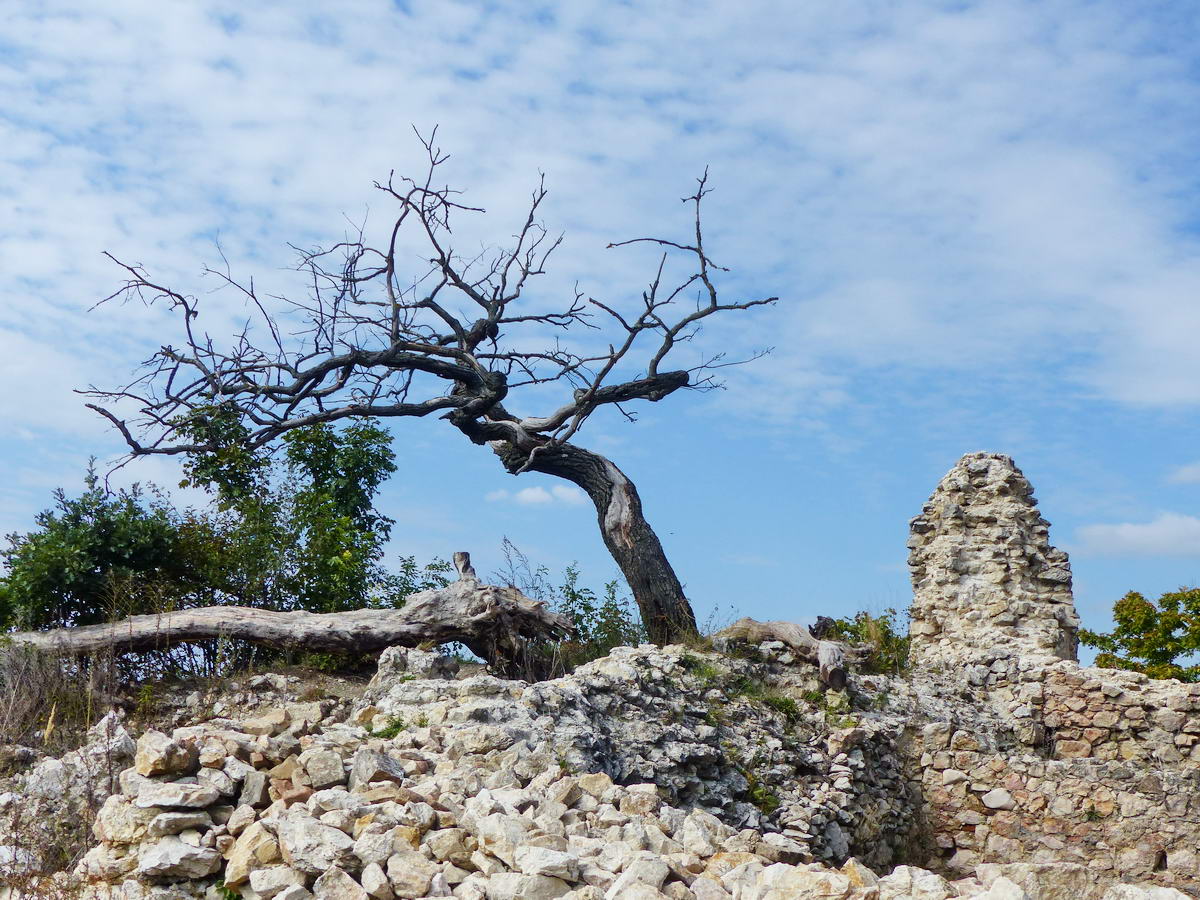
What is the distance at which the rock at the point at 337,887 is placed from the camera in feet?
15.9

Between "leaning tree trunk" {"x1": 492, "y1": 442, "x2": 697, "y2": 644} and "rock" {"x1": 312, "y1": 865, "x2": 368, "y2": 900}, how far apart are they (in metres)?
7.95

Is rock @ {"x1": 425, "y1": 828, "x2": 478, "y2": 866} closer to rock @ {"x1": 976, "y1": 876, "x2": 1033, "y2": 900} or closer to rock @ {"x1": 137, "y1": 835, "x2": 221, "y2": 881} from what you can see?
rock @ {"x1": 137, "y1": 835, "x2": 221, "y2": 881}

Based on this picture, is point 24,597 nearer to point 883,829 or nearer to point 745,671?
point 745,671

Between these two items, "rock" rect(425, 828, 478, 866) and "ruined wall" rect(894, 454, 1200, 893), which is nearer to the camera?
"rock" rect(425, 828, 478, 866)

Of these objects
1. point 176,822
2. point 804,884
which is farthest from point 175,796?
point 804,884

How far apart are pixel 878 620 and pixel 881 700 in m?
3.89

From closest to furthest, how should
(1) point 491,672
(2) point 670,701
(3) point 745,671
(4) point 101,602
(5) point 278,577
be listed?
(2) point 670,701
(3) point 745,671
(1) point 491,672
(4) point 101,602
(5) point 278,577

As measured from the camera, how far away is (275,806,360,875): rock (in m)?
5.02

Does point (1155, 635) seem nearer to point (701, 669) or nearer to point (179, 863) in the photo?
point (701, 669)

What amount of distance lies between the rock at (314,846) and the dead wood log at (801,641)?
A: 6.11 metres

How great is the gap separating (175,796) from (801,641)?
22.6ft

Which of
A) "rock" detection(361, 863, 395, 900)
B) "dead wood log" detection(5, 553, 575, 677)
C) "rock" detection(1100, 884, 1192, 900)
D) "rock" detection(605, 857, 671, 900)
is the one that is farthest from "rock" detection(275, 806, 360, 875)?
"dead wood log" detection(5, 553, 575, 677)

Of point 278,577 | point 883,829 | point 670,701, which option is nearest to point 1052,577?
point 883,829

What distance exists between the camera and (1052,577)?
1235 cm
